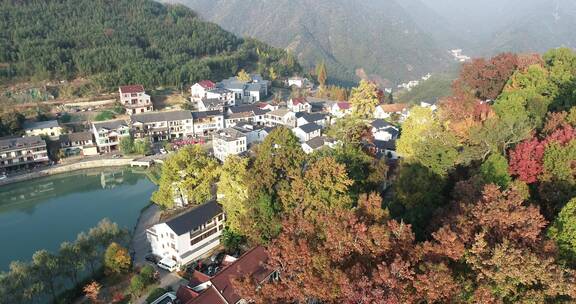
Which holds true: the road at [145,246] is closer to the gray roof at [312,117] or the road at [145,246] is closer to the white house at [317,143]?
the white house at [317,143]

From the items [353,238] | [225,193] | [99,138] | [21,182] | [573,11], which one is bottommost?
[21,182]

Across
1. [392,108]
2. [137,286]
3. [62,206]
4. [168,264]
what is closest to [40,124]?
[62,206]

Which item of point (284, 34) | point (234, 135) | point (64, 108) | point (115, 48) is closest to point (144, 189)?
point (234, 135)

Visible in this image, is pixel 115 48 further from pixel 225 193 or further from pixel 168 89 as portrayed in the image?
pixel 225 193

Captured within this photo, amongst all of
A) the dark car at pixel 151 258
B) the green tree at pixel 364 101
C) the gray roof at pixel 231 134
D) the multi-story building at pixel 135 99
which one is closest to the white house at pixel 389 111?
the green tree at pixel 364 101

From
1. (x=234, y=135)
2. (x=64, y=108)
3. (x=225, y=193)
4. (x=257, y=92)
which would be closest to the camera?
(x=225, y=193)

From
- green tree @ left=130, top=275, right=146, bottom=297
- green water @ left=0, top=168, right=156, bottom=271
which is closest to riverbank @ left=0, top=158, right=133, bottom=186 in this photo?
green water @ left=0, top=168, right=156, bottom=271
